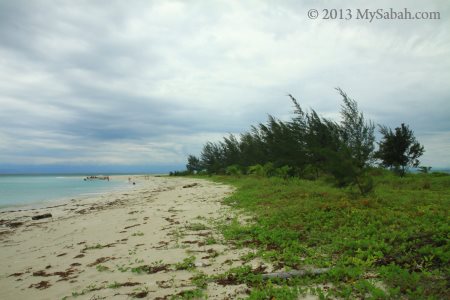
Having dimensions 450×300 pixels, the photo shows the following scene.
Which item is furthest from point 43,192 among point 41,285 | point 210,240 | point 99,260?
point 210,240

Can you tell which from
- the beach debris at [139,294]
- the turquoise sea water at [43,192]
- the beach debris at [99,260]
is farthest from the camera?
the turquoise sea water at [43,192]

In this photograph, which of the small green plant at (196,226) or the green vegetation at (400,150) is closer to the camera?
the small green plant at (196,226)

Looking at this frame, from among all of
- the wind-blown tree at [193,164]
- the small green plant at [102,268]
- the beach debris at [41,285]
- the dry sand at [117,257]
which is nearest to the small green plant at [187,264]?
the dry sand at [117,257]

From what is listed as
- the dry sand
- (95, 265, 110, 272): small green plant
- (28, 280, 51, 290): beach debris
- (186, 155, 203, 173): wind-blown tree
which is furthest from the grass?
(186, 155, 203, 173): wind-blown tree

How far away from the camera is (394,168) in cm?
3394

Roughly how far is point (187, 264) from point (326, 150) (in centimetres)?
916

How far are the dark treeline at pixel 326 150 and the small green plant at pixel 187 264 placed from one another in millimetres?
8770

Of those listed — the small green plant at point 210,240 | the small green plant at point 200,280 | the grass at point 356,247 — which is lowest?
the small green plant at point 200,280

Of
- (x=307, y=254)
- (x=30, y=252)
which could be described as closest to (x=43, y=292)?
(x=30, y=252)

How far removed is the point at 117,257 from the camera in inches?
323

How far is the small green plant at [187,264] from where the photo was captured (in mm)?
6766

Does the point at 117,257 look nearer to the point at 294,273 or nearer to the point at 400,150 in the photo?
the point at 294,273

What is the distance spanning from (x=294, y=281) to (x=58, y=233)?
11.3 meters

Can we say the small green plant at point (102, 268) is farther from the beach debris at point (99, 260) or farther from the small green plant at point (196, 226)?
the small green plant at point (196, 226)
